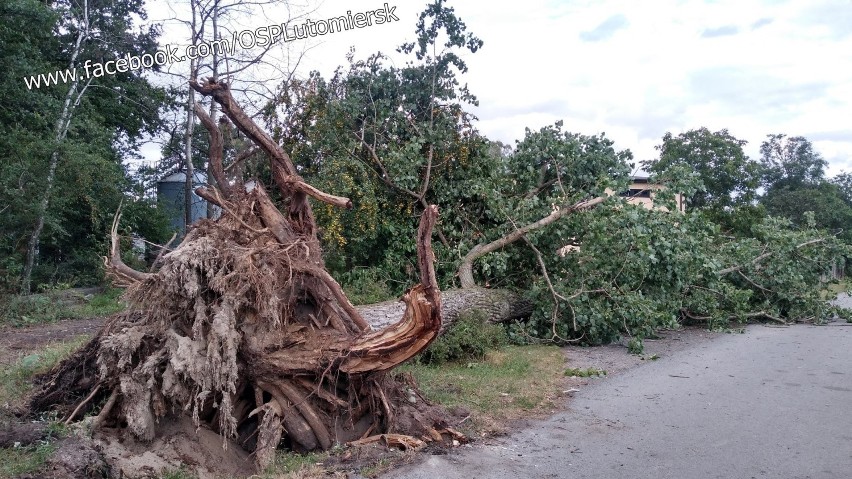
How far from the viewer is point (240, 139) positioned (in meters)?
14.7

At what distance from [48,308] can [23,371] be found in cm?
556

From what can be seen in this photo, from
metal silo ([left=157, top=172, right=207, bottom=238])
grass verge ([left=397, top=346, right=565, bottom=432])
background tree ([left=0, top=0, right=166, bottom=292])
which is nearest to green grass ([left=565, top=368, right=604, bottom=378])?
grass verge ([left=397, top=346, right=565, bottom=432])

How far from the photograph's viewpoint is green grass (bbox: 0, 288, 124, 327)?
11.6 meters

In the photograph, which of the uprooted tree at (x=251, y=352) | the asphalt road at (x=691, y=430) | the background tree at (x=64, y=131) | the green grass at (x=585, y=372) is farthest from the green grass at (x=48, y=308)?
the asphalt road at (x=691, y=430)

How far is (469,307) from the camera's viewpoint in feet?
34.2

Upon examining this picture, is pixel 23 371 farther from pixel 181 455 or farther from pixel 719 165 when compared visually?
pixel 719 165

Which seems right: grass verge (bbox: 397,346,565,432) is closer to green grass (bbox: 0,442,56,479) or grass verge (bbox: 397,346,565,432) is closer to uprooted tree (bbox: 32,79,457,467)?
uprooted tree (bbox: 32,79,457,467)

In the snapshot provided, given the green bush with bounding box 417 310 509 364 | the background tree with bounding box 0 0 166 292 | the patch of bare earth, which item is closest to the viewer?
the patch of bare earth

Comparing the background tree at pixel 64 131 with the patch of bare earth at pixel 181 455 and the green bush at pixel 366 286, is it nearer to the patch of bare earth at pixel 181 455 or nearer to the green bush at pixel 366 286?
the green bush at pixel 366 286

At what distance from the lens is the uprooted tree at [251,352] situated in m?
5.41

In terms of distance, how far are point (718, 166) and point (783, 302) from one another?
51.6 feet

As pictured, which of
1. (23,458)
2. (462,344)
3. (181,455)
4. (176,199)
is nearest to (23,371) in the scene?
(23,458)

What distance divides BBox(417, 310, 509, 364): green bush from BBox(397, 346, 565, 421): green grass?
12 cm

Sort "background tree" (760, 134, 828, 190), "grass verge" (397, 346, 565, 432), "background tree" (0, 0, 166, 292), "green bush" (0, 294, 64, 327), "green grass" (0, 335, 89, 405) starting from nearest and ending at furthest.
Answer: "green grass" (0, 335, 89, 405) < "grass verge" (397, 346, 565, 432) < "green bush" (0, 294, 64, 327) < "background tree" (0, 0, 166, 292) < "background tree" (760, 134, 828, 190)
